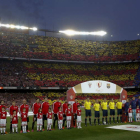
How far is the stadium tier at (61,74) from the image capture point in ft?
157

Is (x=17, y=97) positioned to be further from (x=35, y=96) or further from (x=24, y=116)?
(x=24, y=116)

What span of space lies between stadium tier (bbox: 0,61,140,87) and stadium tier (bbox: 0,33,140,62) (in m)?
2.61

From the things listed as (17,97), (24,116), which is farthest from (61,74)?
(24,116)

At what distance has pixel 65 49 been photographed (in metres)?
58.6

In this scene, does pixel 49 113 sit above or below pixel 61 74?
below

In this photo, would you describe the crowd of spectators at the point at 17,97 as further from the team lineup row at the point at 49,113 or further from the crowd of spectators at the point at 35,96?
the team lineup row at the point at 49,113

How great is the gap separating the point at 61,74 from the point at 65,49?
28.5 ft

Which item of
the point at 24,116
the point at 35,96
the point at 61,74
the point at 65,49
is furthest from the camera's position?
the point at 65,49

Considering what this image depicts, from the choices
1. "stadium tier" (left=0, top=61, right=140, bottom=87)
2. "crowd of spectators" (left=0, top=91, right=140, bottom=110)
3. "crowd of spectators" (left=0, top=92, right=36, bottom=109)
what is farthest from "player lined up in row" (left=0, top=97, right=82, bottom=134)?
"stadium tier" (left=0, top=61, right=140, bottom=87)

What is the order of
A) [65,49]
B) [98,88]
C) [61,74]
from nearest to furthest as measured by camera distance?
1. [98,88]
2. [61,74]
3. [65,49]

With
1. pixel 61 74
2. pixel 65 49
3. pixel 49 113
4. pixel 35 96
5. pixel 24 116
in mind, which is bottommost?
pixel 24 116

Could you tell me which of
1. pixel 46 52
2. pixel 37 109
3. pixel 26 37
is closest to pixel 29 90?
pixel 46 52

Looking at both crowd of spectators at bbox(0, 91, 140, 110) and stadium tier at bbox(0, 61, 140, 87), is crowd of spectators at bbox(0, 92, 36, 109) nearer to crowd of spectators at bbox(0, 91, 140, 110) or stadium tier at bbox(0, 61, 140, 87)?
crowd of spectators at bbox(0, 91, 140, 110)

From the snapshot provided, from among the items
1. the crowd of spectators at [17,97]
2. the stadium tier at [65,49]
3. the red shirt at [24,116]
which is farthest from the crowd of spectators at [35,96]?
the red shirt at [24,116]
